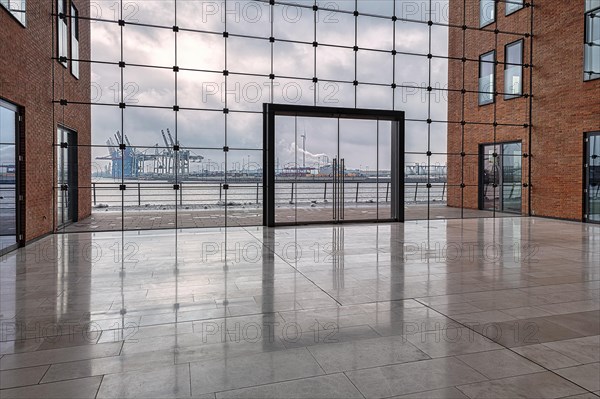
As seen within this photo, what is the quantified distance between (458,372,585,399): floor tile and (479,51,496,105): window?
12404 mm

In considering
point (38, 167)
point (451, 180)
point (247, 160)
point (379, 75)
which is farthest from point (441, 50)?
point (38, 167)

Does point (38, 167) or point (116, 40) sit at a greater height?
point (116, 40)

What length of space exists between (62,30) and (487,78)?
37.7 feet

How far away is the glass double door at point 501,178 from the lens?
1307cm

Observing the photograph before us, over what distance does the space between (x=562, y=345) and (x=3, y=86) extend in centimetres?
728

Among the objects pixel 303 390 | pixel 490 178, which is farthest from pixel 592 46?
pixel 303 390

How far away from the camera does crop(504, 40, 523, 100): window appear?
42.0 feet

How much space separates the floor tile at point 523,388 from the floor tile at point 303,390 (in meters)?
0.60

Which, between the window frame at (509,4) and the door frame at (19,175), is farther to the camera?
the window frame at (509,4)

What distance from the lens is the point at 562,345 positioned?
9.68ft

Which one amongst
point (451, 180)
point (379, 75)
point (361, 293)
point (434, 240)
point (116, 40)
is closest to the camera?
point (361, 293)

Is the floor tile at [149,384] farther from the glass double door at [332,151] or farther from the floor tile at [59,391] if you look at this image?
the glass double door at [332,151]

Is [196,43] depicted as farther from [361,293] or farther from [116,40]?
[361,293]

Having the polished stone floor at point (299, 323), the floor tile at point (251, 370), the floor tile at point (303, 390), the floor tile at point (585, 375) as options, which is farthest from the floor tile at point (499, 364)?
the floor tile at point (251, 370)
